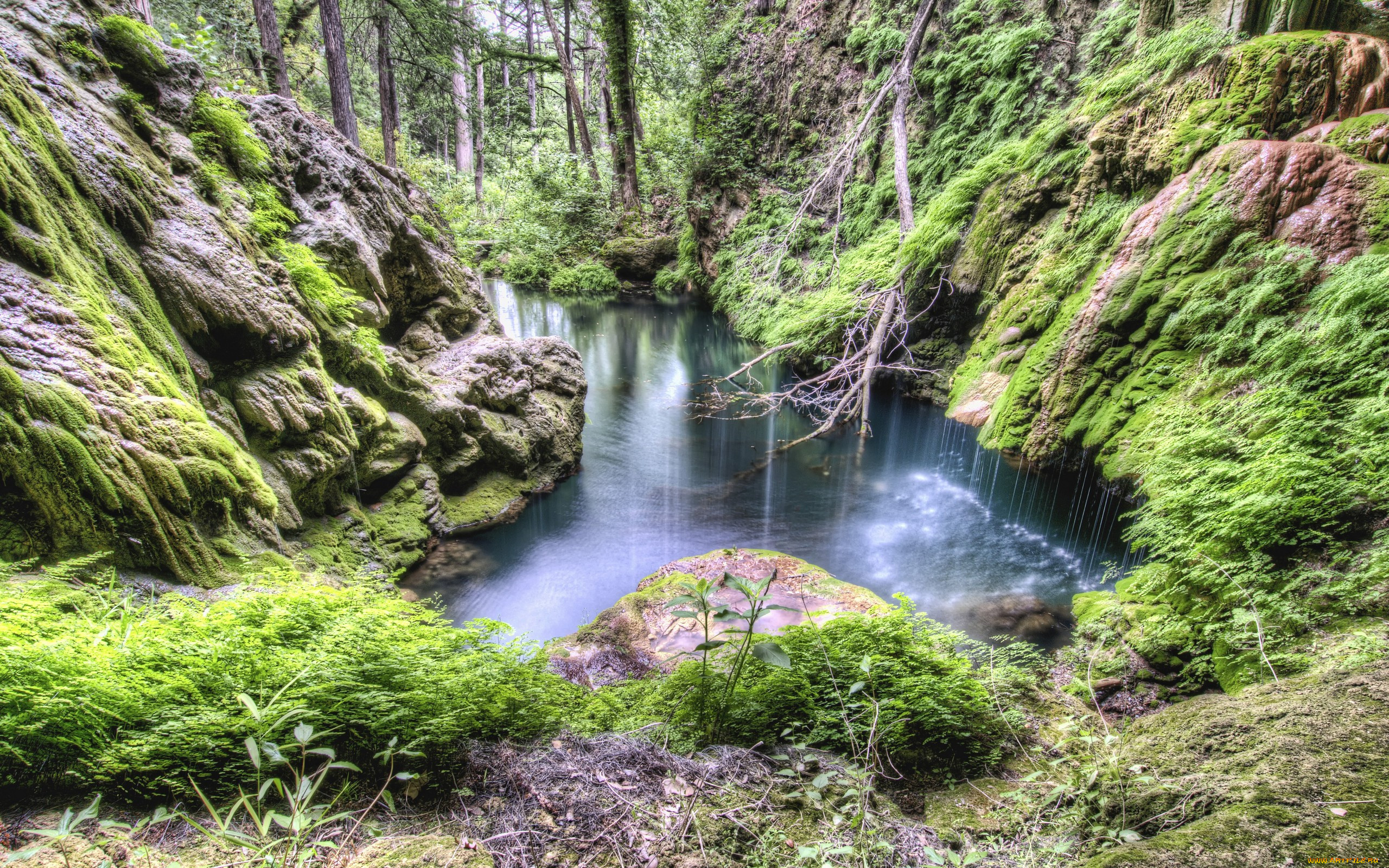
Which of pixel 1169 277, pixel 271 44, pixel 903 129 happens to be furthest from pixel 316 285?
A: pixel 903 129

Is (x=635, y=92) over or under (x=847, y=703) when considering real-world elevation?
over

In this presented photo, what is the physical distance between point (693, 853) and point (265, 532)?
5.00m

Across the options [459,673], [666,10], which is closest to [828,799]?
[459,673]

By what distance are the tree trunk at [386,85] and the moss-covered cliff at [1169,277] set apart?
30.4 ft

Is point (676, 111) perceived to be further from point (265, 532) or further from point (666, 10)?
point (265, 532)

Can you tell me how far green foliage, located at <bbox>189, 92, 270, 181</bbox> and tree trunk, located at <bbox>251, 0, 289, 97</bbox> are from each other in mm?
3040

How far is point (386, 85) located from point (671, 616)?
53.6 ft

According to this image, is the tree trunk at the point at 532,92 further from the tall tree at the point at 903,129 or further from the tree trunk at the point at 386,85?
the tall tree at the point at 903,129

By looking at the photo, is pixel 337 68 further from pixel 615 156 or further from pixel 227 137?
pixel 615 156

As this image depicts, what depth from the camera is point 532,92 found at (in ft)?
93.6

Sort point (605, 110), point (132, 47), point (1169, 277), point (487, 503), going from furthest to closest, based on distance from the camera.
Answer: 1. point (605, 110)
2. point (487, 503)
3. point (1169, 277)
4. point (132, 47)

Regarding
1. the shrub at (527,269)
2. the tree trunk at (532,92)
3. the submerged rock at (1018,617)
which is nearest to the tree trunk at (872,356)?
the submerged rock at (1018,617)

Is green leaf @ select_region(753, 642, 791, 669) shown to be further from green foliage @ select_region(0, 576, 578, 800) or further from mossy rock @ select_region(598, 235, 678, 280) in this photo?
mossy rock @ select_region(598, 235, 678, 280)

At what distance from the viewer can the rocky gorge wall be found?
352 centimetres
